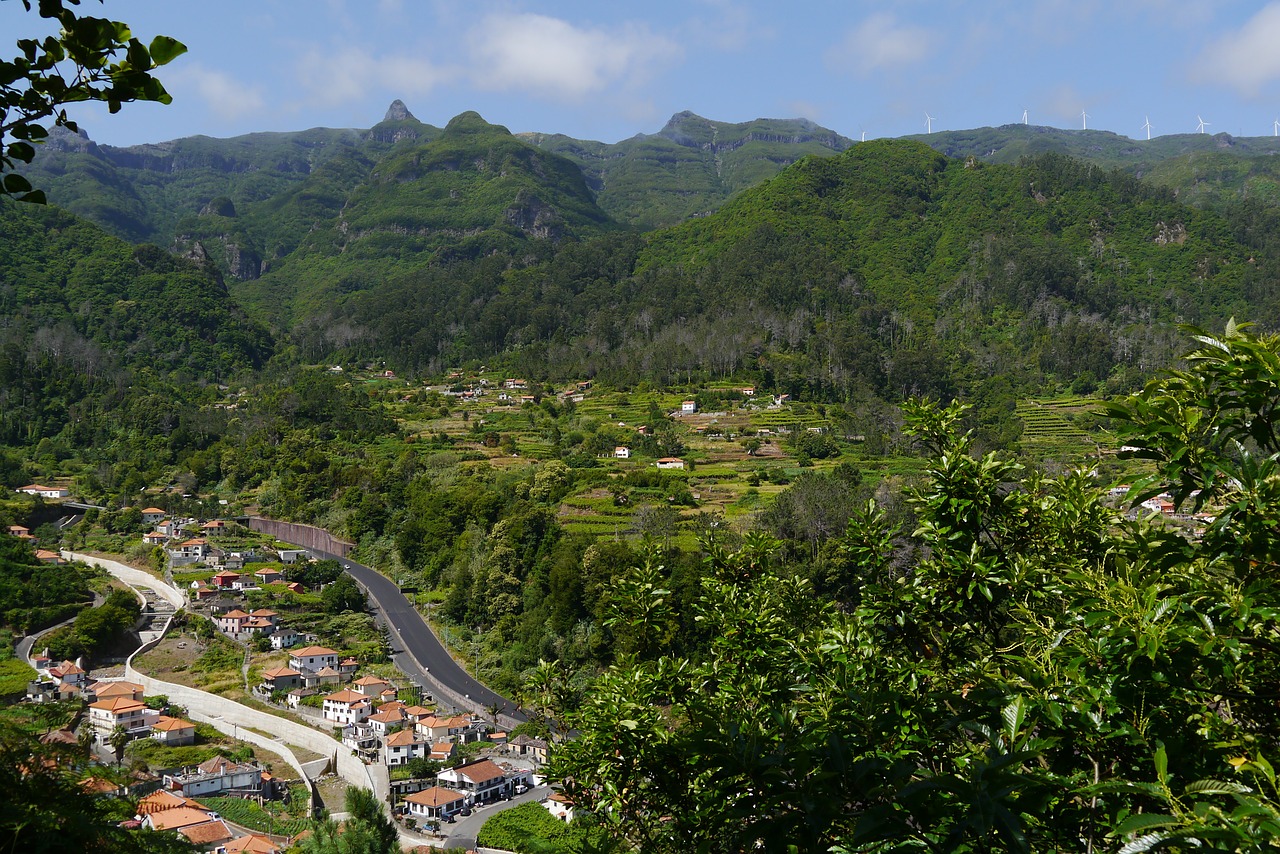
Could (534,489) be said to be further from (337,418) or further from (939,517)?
(939,517)

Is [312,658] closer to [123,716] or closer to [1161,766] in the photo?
[123,716]

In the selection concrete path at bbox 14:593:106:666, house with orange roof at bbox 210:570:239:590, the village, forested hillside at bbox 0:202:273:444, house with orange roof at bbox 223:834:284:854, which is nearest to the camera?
house with orange roof at bbox 223:834:284:854

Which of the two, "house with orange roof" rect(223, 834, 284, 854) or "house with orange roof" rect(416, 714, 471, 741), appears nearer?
"house with orange roof" rect(223, 834, 284, 854)

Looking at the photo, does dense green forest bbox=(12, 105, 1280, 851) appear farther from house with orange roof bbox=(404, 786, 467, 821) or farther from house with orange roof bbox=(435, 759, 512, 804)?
house with orange roof bbox=(404, 786, 467, 821)

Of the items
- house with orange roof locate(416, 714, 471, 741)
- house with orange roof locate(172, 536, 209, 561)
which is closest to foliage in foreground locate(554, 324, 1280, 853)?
house with orange roof locate(416, 714, 471, 741)

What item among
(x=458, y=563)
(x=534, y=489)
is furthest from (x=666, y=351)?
(x=458, y=563)

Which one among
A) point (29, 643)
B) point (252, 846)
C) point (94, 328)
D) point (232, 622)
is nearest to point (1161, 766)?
point (252, 846)
